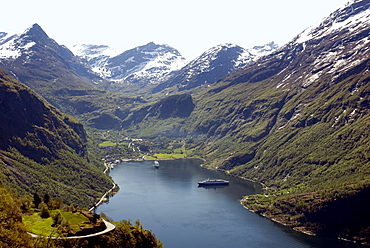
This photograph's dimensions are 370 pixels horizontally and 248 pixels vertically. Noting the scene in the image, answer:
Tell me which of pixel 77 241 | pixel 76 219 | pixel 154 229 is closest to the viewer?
pixel 77 241

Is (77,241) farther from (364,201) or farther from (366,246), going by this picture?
(364,201)

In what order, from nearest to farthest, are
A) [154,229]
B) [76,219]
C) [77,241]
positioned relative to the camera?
[77,241], [76,219], [154,229]

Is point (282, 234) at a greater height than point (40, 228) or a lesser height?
lesser

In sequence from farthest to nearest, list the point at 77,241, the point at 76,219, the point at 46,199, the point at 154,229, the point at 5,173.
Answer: the point at 5,173 < the point at 154,229 < the point at 46,199 < the point at 76,219 < the point at 77,241

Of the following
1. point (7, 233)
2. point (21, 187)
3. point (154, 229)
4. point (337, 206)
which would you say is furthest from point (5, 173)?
point (337, 206)

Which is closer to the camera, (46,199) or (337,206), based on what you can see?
(46,199)

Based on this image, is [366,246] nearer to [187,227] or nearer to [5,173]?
[187,227]

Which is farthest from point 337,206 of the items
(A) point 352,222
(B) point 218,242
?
(B) point 218,242

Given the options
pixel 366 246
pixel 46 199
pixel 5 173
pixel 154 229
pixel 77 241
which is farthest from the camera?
pixel 5 173

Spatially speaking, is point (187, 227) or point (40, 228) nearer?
point (40, 228)
